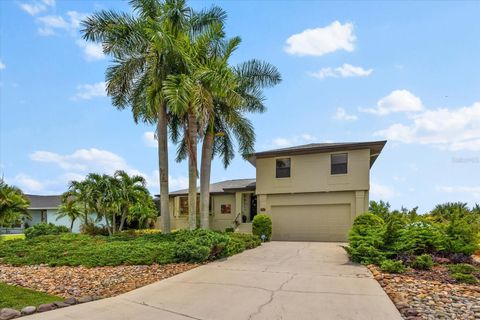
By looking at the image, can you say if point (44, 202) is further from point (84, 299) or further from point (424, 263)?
point (424, 263)

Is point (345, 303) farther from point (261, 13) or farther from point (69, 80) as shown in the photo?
point (69, 80)

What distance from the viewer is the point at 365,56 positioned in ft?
43.7

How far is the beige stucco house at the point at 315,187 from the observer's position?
1880 cm

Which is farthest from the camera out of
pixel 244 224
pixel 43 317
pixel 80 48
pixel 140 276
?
pixel 244 224

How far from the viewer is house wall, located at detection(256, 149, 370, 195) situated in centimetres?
1872

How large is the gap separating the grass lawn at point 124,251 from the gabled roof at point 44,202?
2084 centimetres

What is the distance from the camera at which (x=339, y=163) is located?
19375 millimetres

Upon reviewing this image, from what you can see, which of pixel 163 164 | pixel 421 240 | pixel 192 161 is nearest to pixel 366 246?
pixel 421 240

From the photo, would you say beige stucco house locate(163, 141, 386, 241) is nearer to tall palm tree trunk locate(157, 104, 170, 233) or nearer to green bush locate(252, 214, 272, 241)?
green bush locate(252, 214, 272, 241)

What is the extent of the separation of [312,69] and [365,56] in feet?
6.77

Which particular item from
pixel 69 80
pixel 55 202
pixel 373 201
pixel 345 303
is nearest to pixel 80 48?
pixel 69 80

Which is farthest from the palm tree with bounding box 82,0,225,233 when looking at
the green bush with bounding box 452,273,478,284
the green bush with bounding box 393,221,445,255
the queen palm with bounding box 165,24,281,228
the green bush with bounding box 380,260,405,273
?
the green bush with bounding box 452,273,478,284

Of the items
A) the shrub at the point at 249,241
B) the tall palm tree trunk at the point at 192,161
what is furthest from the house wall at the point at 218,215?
the tall palm tree trunk at the point at 192,161

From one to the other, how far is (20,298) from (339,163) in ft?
53.7
